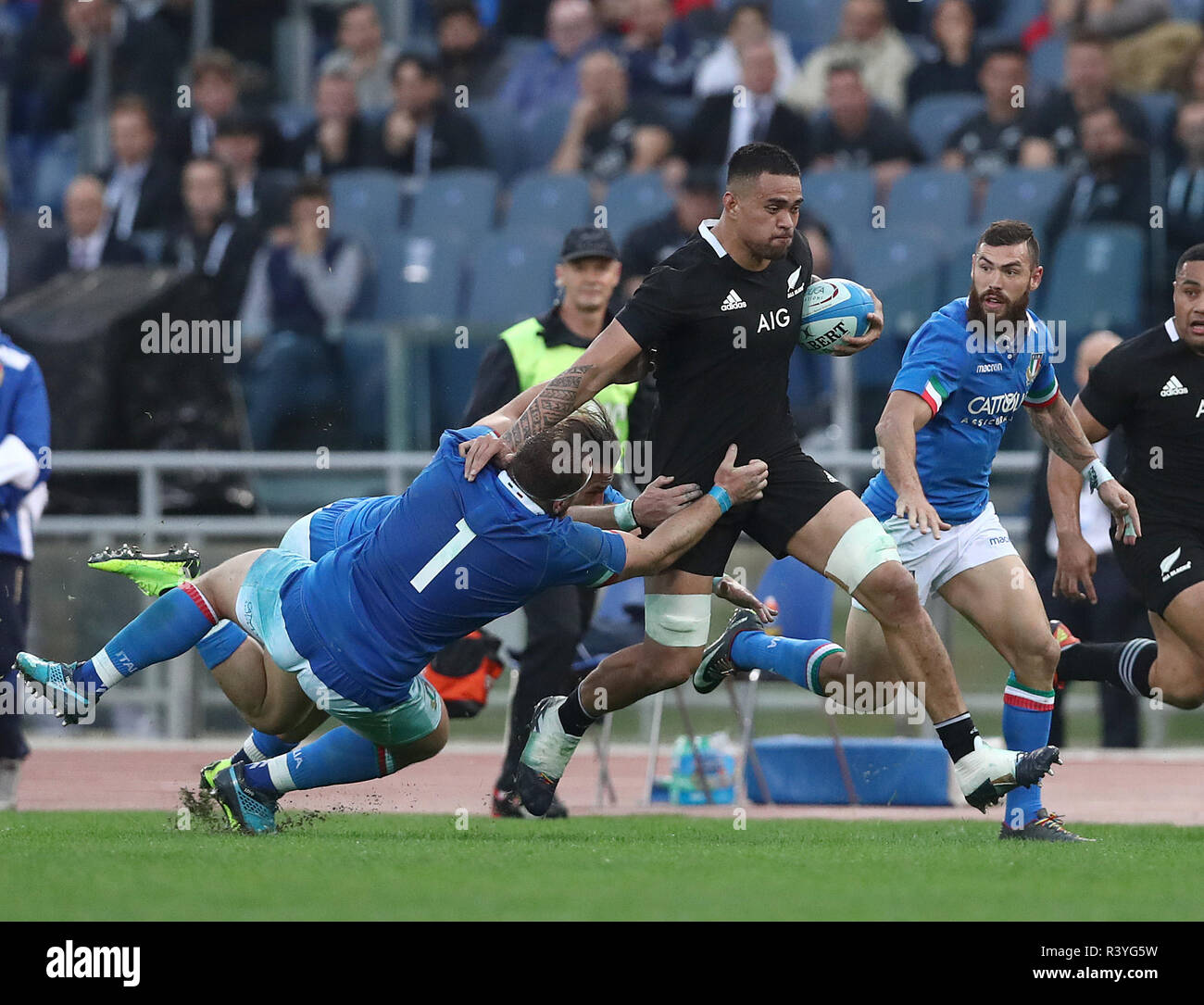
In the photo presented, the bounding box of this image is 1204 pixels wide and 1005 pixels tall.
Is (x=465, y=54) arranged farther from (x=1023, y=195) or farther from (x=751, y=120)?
(x=1023, y=195)

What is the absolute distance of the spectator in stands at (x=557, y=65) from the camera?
18.2 meters

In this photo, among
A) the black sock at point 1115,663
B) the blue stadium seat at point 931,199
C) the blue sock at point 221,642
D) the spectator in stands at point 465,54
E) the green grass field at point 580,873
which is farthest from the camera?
the spectator in stands at point 465,54

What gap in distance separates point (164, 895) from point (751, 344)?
3.25 m

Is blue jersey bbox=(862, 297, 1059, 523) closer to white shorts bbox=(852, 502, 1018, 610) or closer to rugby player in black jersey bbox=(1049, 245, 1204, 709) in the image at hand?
white shorts bbox=(852, 502, 1018, 610)

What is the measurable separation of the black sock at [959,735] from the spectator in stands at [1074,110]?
26.4 feet

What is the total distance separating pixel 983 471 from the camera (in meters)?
8.60

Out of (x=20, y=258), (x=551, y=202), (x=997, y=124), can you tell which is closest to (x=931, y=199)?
(x=997, y=124)

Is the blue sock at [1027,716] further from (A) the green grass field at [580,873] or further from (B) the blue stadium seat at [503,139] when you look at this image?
(B) the blue stadium seat at [503,139]

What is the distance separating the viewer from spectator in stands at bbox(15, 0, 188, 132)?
19062 millimetres

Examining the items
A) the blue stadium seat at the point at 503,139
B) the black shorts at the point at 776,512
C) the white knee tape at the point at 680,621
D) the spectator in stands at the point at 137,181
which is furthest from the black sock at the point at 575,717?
the blue stadium seat at the point at 503,139

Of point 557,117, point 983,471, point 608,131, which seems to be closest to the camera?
point 983,471

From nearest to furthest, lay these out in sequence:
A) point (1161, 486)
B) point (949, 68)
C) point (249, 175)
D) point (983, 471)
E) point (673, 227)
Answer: point (983, 471) < point (1161, 486) < point (673, 227) < point (949, 68) < point (249, 175)

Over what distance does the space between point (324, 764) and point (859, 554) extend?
2193mm
